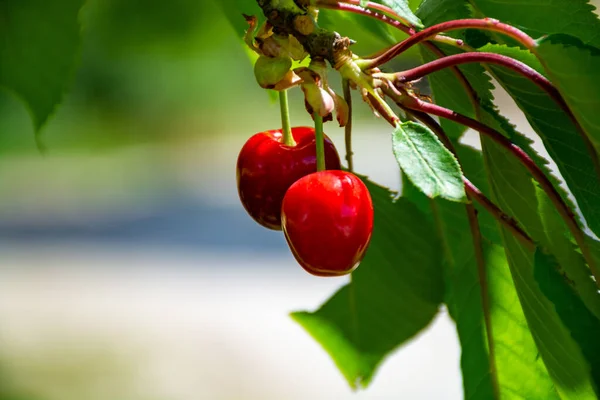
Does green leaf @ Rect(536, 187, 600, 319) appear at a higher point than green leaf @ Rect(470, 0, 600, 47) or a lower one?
lower

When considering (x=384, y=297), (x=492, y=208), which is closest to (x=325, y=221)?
(x=492, y=208)

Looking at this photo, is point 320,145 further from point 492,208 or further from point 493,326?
Result: point 493,326

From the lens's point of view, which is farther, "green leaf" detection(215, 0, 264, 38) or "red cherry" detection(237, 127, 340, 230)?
"green leaf" detection(215, 0, 264, 38)

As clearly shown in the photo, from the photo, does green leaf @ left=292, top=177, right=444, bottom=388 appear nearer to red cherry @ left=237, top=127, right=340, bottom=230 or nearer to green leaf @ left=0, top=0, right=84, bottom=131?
red cherry @ left=237, top=127, right=340, bottom=230

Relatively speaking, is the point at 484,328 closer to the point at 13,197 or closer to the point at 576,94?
the point at 576,94

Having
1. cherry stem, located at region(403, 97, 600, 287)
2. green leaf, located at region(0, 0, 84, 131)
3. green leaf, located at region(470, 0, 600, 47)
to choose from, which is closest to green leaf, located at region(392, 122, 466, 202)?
cherry stem, located at region(403, 97, 600, 287)

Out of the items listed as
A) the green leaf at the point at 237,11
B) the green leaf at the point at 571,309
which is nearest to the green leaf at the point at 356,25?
the green leaf at the point at 237,11

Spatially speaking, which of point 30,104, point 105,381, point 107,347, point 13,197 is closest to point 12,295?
point 107,347
